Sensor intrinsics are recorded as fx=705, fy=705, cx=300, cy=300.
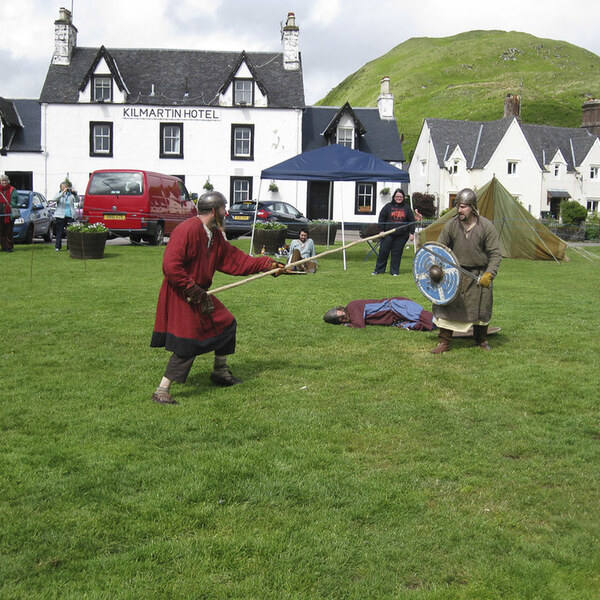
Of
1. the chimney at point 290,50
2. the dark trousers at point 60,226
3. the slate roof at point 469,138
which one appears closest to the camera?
the dark trousers at point 60,226

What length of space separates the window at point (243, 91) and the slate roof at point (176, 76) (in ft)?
2.20

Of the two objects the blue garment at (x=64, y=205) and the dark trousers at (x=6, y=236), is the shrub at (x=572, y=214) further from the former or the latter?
the dark trousers at (x=6, y=236)

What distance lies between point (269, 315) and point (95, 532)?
6.93 m

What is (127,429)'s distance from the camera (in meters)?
5.34

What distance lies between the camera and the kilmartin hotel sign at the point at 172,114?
3812 cm

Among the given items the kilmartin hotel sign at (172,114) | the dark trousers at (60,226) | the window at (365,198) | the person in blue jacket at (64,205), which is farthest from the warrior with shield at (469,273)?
the kilmartin hotel sign at (172,114)

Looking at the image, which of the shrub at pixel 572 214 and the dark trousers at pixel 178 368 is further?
the shrub at pixel 572 214

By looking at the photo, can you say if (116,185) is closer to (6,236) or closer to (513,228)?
(6,236)

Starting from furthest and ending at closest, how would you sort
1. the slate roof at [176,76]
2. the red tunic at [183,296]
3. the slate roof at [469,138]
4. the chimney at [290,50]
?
the slate roof at [469,138] < the chimney at [290,50] < the slate roof at [176,76] < the red tunic at [183,296]

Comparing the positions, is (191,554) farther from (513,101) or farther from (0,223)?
(513,101)

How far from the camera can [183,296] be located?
6.12 metres

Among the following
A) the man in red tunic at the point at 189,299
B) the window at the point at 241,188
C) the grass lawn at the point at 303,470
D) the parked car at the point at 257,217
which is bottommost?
the grass lawn at the point at 303,470

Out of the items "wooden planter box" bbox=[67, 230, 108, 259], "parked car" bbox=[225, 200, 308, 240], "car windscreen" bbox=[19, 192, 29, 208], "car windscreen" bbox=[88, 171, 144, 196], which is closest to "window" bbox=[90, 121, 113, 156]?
"parked car" bbox=[225, 200, 308, 240]

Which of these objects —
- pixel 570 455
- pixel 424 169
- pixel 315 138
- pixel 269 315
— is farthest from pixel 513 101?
pixel 570 455
